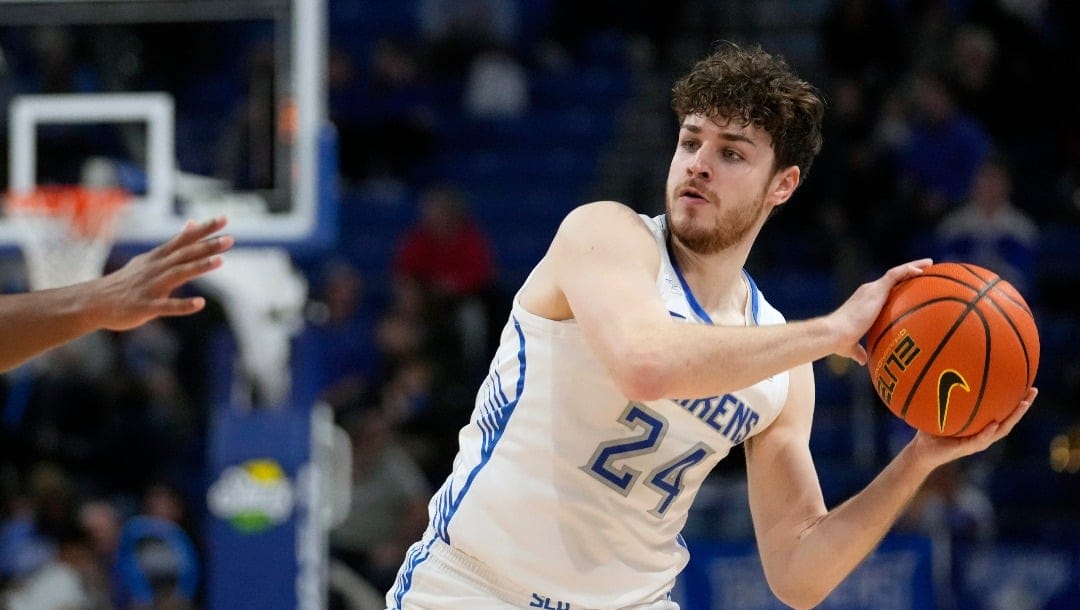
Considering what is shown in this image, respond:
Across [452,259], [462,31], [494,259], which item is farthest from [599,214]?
[462,31]

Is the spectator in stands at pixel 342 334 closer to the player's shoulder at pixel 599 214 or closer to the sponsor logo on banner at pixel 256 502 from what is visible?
the sponsor logo on banner at pixel 256 502

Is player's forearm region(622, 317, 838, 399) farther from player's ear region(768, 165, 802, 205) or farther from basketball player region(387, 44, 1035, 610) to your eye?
player's ear region(768, 165, 802, 205)

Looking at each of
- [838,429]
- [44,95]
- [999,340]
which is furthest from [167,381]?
[999,340]

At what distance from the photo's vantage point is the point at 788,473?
457 centimetres

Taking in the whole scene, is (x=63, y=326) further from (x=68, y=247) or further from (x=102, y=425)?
(x=102, y=425)

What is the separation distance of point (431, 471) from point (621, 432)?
21.9 feet

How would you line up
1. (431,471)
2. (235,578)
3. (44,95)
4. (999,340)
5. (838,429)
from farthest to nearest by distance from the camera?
1. (838,429)
2. (431,471)
3. (44,95)
4. (235,578)
5. (999,340)

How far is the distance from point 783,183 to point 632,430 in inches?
34.0

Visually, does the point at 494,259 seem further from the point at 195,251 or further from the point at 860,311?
the point at 860,311

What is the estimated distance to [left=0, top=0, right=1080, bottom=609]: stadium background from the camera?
30.9 feet

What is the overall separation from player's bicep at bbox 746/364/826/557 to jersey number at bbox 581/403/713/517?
0.36 meters

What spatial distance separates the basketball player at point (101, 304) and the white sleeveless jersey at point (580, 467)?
0.93m

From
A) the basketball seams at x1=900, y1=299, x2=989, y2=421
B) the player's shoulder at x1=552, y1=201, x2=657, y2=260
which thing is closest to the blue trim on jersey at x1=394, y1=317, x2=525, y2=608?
the player's shoulder at x1=552, y1=201, x2=657, y2=260

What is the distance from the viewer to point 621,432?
4.21m
